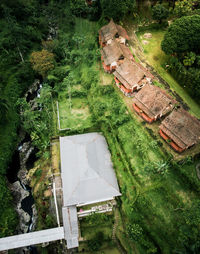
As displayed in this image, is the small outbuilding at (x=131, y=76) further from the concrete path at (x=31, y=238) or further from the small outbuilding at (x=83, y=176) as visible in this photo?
the concrete path at (x=31, y=238)

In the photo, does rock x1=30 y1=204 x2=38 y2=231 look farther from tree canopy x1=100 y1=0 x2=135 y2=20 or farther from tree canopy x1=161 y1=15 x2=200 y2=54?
tree canopy x1=100 y1=0 x2=135 y2=20

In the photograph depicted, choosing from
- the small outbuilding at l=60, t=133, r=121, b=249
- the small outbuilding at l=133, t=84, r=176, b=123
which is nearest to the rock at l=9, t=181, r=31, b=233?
the small outbuilding at l=60, t=133, r=121, b=249

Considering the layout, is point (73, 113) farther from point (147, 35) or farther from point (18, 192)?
point (147, 35)

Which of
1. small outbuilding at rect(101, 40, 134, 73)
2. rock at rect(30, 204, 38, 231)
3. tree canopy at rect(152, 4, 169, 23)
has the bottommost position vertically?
rock at rect(30, 204, 38, 231)

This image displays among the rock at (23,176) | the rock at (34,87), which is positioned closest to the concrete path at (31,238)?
the rock at (23,176)

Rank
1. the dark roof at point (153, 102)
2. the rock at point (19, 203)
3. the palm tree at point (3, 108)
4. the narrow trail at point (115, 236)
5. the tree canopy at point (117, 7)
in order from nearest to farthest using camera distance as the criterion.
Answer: the narrow trail at point (115, 236) < the rock at point (19, 203) < the dark roof at point (153, 102) < the palm tree at point (3, 108) < the tree canopy at point (117, 7)

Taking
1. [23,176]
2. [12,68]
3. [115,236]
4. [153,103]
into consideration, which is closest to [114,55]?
[153,103]

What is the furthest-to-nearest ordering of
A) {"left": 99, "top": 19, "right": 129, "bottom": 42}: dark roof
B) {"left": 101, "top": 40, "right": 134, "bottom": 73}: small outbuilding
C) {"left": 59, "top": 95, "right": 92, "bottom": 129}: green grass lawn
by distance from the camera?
{"left": 99, "top": 19, "right": 129, "bottom": 42}: dark roof
{"left": 101, "top": 40, "right": 134, "bottom": 73}: small outbuilding
{"left": 59, "top": 95, "right": 92, "bottom": 129}: green grass lawn
